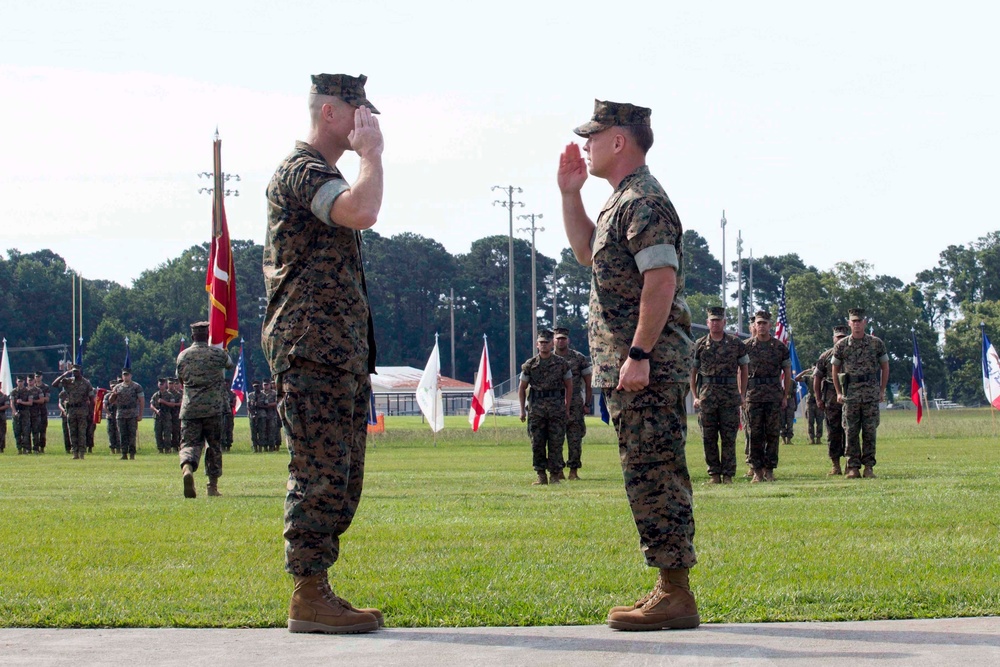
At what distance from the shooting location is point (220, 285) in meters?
18.6

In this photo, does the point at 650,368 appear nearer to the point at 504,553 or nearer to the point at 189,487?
the point at 504,553

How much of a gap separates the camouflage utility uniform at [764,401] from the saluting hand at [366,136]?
42.8 ft

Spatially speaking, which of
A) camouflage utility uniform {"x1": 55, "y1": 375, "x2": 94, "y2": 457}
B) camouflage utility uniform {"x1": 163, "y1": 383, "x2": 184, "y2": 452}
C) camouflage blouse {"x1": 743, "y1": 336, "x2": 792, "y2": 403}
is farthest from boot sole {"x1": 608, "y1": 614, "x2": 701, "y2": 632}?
camouflage utility uniform {"x1": 163, "y1": 383, "x2": 184, "y2": 452}

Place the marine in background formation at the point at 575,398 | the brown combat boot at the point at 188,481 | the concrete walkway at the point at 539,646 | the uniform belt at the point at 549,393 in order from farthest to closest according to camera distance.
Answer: the marine in background formation at the point at 575,398 < the uniform belt at the point at 549,393 < the brown combat boot at the point at 188,481 < the concrete walkway at the point at 539,646

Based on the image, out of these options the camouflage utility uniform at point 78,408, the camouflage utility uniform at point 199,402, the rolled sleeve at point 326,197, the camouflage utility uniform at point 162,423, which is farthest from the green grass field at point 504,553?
the camouflage utility uniform at point 162,423

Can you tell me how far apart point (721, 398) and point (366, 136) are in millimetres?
12766

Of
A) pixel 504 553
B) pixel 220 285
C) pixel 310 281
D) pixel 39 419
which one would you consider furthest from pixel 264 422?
pixel 310 281

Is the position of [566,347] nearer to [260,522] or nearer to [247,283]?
[260,522]

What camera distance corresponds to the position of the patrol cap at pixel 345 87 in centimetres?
654

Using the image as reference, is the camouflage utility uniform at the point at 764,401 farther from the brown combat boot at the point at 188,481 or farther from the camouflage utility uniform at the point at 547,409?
the brown combat boot at the point at 188,481

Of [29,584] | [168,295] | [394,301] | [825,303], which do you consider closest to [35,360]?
[168,295]

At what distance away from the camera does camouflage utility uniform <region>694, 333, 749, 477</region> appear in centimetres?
1838

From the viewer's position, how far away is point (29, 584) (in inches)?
311

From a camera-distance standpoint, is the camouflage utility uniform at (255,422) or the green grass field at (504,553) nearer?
the green grass field at (504,553)
